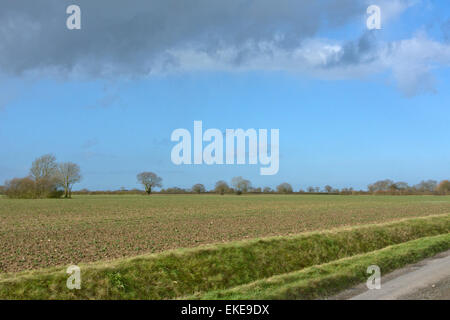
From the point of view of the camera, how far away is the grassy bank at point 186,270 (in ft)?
33.5

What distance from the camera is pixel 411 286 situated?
9.64 metres

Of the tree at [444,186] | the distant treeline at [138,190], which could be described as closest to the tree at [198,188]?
the distant treeline at [138,190]

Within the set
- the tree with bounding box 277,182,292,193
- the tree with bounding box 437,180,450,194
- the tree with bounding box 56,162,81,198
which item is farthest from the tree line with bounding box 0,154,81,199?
the tree with bounding box 437,180,450,194

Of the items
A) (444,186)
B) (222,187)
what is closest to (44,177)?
(222,187)

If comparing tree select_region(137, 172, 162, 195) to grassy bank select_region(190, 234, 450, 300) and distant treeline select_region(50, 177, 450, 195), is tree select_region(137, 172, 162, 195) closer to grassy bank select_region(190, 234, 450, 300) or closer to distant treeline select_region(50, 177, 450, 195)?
distant treeline select_region(50, 177, 450, 195)

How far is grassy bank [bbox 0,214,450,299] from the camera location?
1021 centimetres

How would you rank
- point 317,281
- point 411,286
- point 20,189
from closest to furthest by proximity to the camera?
1. point 411,286
2. point 317,281
3. point 20,189

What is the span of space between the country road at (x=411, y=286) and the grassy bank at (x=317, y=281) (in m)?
0.49

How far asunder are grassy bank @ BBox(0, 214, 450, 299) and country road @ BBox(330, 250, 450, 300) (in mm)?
3797

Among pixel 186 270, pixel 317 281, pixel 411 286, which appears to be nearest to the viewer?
pixel 411 286

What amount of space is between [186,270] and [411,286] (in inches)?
253

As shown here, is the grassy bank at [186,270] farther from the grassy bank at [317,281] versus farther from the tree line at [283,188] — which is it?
the tree line at [283,188]

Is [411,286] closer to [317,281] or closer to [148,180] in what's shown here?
[317,281]
